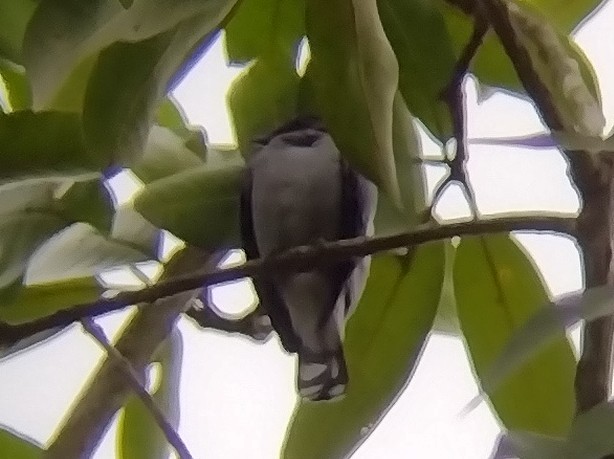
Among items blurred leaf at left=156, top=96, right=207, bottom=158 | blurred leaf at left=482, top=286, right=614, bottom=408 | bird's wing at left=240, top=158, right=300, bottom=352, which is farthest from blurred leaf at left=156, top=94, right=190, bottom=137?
blurred leaf at left=482, top=286, right=614, bottom=408

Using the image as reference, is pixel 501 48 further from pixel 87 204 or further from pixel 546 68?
pixel 87 204

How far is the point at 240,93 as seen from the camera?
56cm

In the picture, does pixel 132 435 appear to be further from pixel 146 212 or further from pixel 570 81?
pixel 570 81

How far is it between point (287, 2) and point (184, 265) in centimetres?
19

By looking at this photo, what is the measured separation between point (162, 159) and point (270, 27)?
0.33ft

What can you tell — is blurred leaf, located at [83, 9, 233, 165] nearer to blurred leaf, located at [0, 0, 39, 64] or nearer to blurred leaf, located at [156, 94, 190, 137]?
blurred leaf, located at [0, 0, 39, 64]

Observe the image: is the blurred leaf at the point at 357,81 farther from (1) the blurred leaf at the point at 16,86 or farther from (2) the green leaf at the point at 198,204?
(1) the blurred leaf at the point at 16,86

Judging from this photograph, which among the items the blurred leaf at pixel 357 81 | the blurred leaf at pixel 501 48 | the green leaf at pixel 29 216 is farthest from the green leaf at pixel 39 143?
the blurred leaf at pixel 501 48

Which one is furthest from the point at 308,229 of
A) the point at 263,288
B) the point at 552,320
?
the point at 552,320

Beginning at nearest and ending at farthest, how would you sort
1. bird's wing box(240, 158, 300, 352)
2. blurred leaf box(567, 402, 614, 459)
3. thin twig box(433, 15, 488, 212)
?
blurred leaf box(567, 402, 614, 459), thin twig box(433, 15, 488, 212), bird's wing box(240, 158, 300, 352)

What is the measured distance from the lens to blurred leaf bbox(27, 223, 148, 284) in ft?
1.67

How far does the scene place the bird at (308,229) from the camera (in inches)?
21.0

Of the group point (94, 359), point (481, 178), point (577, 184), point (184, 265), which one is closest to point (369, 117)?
point (577, 184)

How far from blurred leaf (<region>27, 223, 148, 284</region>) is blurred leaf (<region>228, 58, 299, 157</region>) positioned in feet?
0.36
